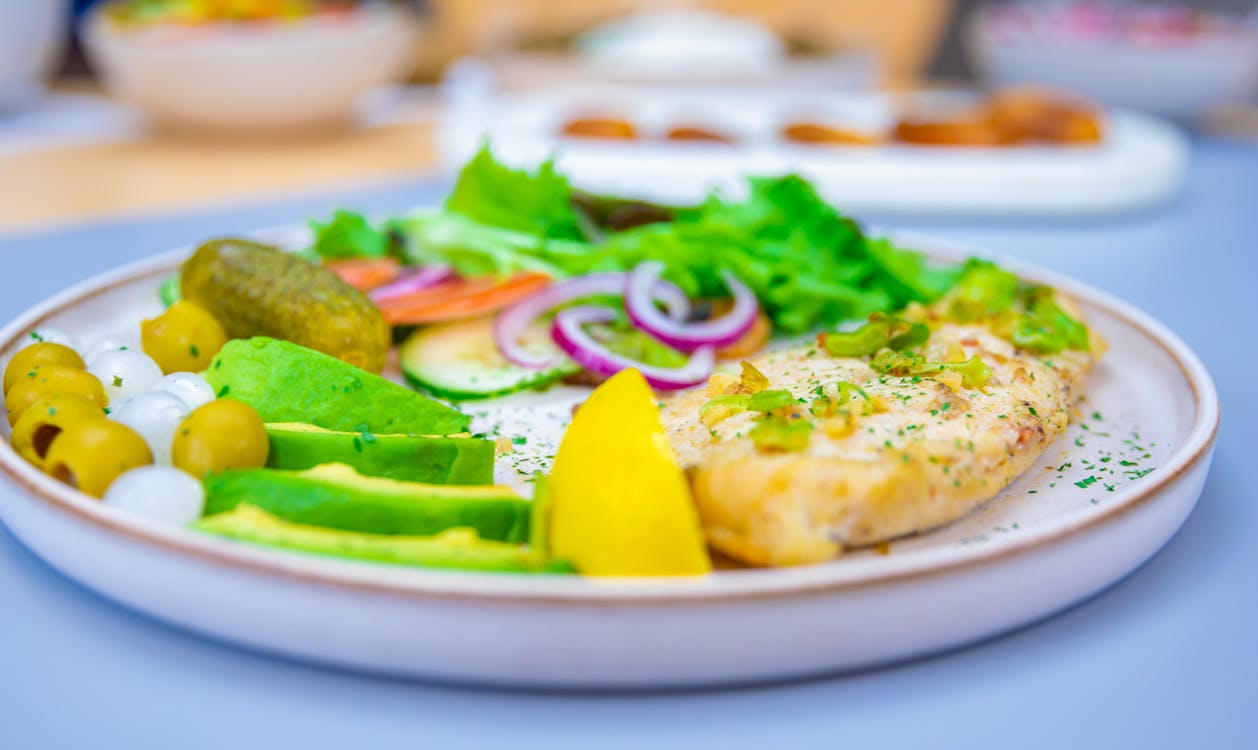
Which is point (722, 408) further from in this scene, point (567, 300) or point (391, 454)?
point (567, 300)

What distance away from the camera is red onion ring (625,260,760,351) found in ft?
6.80

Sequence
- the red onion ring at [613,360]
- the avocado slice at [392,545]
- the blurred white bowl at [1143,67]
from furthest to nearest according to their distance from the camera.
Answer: the blurred white bowl at [1143,67]
the red onion ring at [613,360]
the avocado slice at [392,545]

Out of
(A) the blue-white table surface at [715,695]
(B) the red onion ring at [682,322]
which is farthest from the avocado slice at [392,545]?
(B) the red onion ring at [682,322]

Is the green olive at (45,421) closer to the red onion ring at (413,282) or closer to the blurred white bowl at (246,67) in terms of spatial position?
the red onion ring at (413,282)

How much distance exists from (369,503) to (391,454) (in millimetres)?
205

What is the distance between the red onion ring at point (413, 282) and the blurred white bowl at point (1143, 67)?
3321 mm

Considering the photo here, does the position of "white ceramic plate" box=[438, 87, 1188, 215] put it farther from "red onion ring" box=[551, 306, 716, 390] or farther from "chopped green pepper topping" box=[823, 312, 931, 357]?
"chopped green pepper topping" box=[823, 312, 931, 357]

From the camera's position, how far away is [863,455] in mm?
1331

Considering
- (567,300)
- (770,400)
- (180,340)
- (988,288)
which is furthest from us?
(567,300)

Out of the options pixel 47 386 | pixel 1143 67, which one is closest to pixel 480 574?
pixel 47 386

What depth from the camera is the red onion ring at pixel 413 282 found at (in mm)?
2199

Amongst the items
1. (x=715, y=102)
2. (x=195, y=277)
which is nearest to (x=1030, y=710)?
(x=195, y=277)

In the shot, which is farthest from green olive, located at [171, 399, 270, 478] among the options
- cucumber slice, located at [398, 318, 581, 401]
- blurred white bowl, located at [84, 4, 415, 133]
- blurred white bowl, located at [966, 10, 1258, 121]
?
blurred white bowl, located at [966, 10, 1258, 121]

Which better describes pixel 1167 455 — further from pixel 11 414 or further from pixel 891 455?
pixel 11 414
